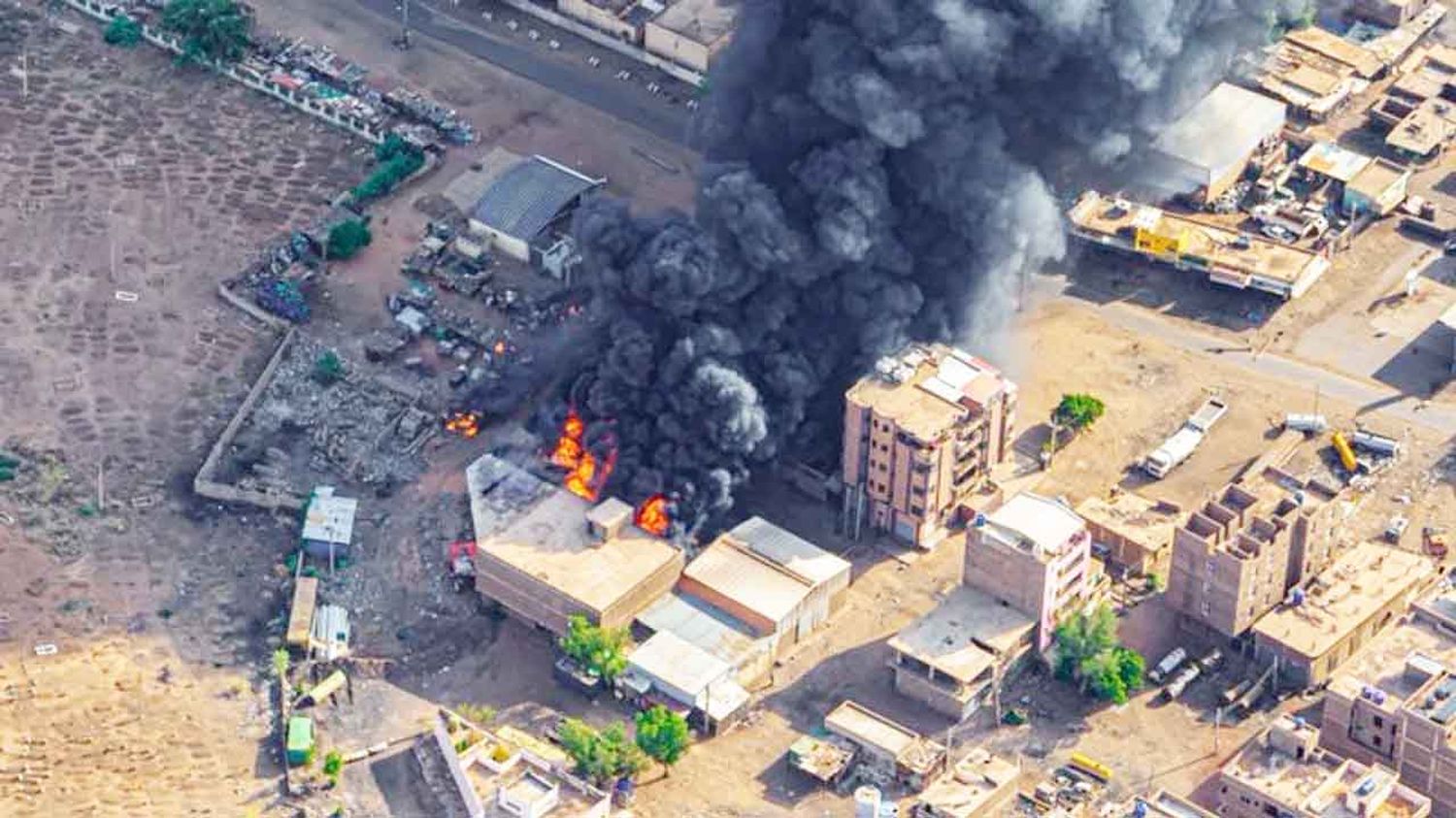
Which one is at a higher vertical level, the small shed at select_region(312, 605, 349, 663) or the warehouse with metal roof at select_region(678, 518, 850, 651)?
the warehouse with metal roof at select_region(678, 518, 850, 651)

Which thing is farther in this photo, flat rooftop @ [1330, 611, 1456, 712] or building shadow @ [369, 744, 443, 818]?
flat rooftop @ [1330, 611, 1456, 712]

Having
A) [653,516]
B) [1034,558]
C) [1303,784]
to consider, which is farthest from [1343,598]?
[653,516]

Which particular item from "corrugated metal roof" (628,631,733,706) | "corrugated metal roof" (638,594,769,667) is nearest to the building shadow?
"corrugated metal roof" (628,631,733,706)

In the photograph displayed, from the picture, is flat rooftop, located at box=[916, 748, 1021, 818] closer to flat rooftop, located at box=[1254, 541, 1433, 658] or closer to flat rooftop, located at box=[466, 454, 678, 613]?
flat rooftop, located at box=[1254, 541, 1433, 658]

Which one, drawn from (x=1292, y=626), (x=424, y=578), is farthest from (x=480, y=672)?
(x=1292, y=626)

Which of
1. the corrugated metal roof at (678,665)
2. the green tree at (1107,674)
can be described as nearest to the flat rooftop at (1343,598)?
the green tree at (1107,674)

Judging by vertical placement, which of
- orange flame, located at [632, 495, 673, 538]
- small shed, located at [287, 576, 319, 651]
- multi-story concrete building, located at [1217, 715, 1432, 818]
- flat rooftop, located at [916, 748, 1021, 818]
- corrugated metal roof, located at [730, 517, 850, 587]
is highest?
orange flame, located at [632, 495, 673, 538]

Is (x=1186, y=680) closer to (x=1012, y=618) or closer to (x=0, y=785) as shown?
(x=1012, y=618)

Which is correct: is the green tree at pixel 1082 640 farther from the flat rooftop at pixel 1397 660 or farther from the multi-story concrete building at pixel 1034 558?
the flat rooftop at pixel 1397 660
